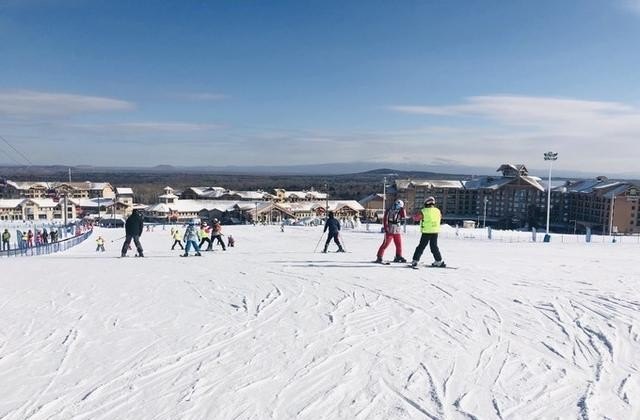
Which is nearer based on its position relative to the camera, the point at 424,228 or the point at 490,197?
the point at 424,228

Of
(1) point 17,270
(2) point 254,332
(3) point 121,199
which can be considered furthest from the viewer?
(3) point 121,199

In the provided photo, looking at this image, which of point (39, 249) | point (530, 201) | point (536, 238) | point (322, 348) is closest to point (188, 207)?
point (530, 201)

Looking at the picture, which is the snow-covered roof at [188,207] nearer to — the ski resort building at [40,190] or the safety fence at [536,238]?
the ski resort building at [40,190]

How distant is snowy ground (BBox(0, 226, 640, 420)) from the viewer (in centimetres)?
354

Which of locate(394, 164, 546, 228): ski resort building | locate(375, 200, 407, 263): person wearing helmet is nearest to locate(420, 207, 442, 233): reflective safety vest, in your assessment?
locate(375, 200, 407, 263): person wearing helmet

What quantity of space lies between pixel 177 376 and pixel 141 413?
595mm

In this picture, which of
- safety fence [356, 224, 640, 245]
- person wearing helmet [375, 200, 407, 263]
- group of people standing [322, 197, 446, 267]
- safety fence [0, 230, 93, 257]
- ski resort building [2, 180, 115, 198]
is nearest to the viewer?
group of people standing [322, 197, 446, 267]

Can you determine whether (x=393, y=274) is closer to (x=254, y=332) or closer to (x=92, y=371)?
(x=254, y=332)

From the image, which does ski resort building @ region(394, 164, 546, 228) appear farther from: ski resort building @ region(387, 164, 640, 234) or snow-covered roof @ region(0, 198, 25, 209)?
snow-covered roof @ region(0, 198, 25, 209)

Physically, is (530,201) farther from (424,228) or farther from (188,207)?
(424,228)

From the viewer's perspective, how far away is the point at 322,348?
15.1 ft

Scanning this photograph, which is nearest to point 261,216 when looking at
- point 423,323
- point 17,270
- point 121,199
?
point 121,199

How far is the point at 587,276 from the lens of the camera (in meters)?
8.25

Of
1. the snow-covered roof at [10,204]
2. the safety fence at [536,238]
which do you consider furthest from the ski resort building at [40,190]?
the safety fence at [536,238]
